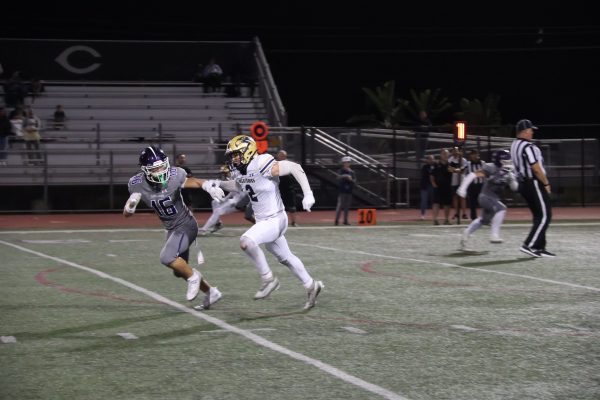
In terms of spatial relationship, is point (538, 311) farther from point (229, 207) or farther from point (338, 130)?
point (338, 130)

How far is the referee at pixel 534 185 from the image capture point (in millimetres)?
15445

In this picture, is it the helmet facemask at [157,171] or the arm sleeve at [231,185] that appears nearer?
the helmet facemask at [157,171]

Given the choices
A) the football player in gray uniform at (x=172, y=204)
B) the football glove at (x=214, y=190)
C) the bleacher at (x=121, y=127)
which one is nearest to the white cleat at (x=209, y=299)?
the football player in gray uniform at (x=172, y=204)

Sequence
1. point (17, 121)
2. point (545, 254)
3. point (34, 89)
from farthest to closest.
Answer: point (34, 89) < point (17, 121) < point (545, 254)

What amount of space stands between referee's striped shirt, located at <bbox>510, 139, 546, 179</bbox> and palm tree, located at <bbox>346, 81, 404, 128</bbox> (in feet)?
97.1

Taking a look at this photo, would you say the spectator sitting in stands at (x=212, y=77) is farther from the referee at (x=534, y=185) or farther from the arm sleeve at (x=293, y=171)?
the arm sleeve at (x=293, y=171)

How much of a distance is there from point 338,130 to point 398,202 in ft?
9.92

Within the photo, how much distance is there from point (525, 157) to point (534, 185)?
0.45 meters

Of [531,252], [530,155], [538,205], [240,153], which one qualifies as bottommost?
[531,252]

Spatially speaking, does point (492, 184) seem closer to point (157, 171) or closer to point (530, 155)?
point (530, 155)

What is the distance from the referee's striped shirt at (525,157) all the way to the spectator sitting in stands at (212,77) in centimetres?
2348

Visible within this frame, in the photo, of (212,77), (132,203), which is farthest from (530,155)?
(212,77)

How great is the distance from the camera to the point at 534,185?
15.5 meters

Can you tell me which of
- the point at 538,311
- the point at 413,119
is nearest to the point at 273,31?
the point at 413,119
